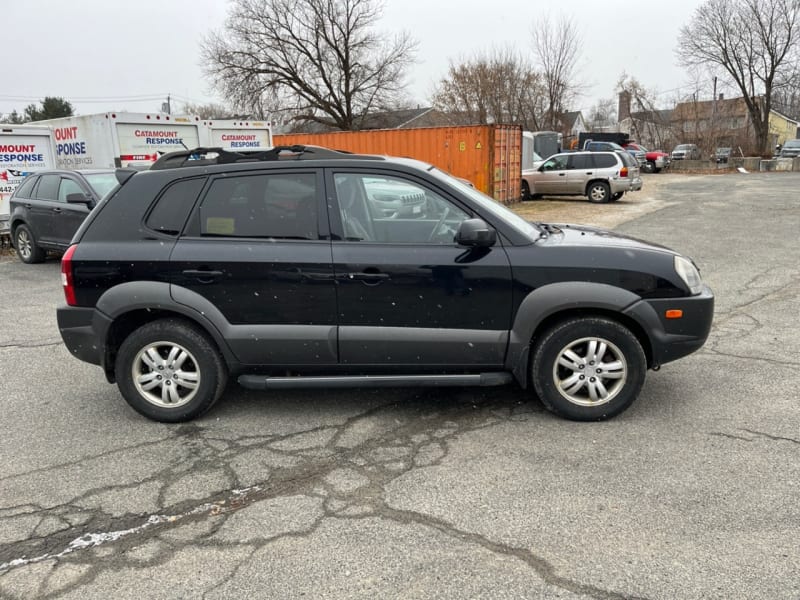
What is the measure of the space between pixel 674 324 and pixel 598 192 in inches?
652

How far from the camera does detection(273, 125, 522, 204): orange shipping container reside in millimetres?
17266

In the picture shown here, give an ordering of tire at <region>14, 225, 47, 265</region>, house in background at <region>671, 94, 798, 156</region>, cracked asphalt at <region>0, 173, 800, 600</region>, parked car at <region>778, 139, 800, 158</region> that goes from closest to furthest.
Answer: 1. cracked asphalt at <region>0, 173, 800, 600</region>
2. tire at <region>14, 225, 47, 265</region>
3. parked car at <region>778, 139, 800, 158</region>
4. house in background at <region>671, 94, 798, 156</region>

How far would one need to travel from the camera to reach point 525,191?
67.3ft

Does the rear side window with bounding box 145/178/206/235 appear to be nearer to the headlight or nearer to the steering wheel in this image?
the steering wheel

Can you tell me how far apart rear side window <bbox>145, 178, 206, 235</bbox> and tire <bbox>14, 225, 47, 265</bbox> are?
28.2ft

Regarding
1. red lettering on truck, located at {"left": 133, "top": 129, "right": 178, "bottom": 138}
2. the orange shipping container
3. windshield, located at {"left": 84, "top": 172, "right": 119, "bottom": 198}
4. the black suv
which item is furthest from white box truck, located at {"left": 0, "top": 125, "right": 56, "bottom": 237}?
the black suv

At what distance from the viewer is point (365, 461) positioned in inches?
141

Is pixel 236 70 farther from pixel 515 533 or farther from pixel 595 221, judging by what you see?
pixel 515 533

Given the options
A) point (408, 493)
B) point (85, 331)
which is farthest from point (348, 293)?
point (85, 331)

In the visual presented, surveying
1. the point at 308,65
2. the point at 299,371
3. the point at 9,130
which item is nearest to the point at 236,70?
the point at 308,65

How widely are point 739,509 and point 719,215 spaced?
14634 mm

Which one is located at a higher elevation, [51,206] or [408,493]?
[51,206]

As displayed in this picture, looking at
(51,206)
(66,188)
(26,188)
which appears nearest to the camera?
(66,188)

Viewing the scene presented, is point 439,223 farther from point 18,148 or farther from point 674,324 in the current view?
point 18,148
